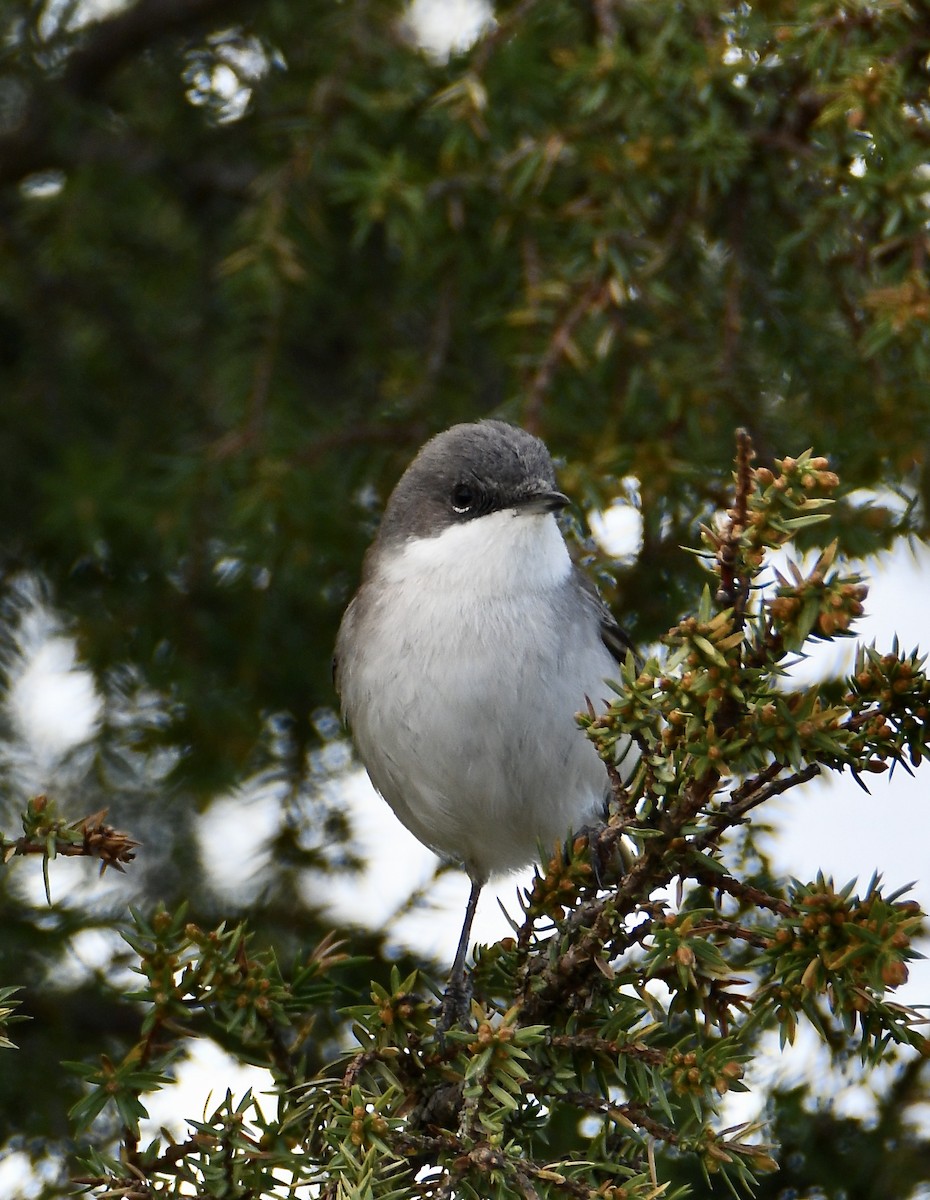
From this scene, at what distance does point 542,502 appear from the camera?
3465mm

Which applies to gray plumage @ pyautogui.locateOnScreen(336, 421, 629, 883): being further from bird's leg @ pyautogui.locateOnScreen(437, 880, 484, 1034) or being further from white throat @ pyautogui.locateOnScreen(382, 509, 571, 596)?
bird's leg @ pyautogui.locateOnScreen(437, 880, 484, 1034)

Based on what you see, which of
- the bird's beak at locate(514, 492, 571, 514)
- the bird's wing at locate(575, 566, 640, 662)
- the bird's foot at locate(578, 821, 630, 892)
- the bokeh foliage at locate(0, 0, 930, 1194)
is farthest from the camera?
the bird's wing at locate(575, 566, 640, 662)

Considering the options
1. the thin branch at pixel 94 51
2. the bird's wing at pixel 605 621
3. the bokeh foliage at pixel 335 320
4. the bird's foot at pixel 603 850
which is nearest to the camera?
the bird's foot at pixel 603 850

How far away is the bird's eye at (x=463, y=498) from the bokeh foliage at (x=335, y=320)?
20cm

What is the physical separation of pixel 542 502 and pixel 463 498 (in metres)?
0.42

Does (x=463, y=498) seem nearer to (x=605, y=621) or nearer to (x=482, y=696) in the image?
(x=605, y=621)

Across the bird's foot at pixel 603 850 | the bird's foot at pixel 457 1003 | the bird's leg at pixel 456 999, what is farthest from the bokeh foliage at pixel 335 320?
the bird's foot at pixel 603 850

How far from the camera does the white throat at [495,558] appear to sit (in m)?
3.58

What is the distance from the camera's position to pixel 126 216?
14.9ft

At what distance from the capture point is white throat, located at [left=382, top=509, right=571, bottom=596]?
11.7 feet

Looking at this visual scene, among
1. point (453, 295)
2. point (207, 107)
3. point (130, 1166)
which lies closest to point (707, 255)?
point (453, 295)

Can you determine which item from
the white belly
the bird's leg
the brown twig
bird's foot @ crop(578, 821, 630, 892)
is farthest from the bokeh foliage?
bird's foot @ crop(578, 821, 630, 892)

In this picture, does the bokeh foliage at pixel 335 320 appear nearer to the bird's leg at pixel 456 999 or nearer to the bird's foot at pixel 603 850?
the bird's leg at pixel 456 999

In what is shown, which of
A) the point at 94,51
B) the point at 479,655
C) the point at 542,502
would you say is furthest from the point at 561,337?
the point at 94,51
